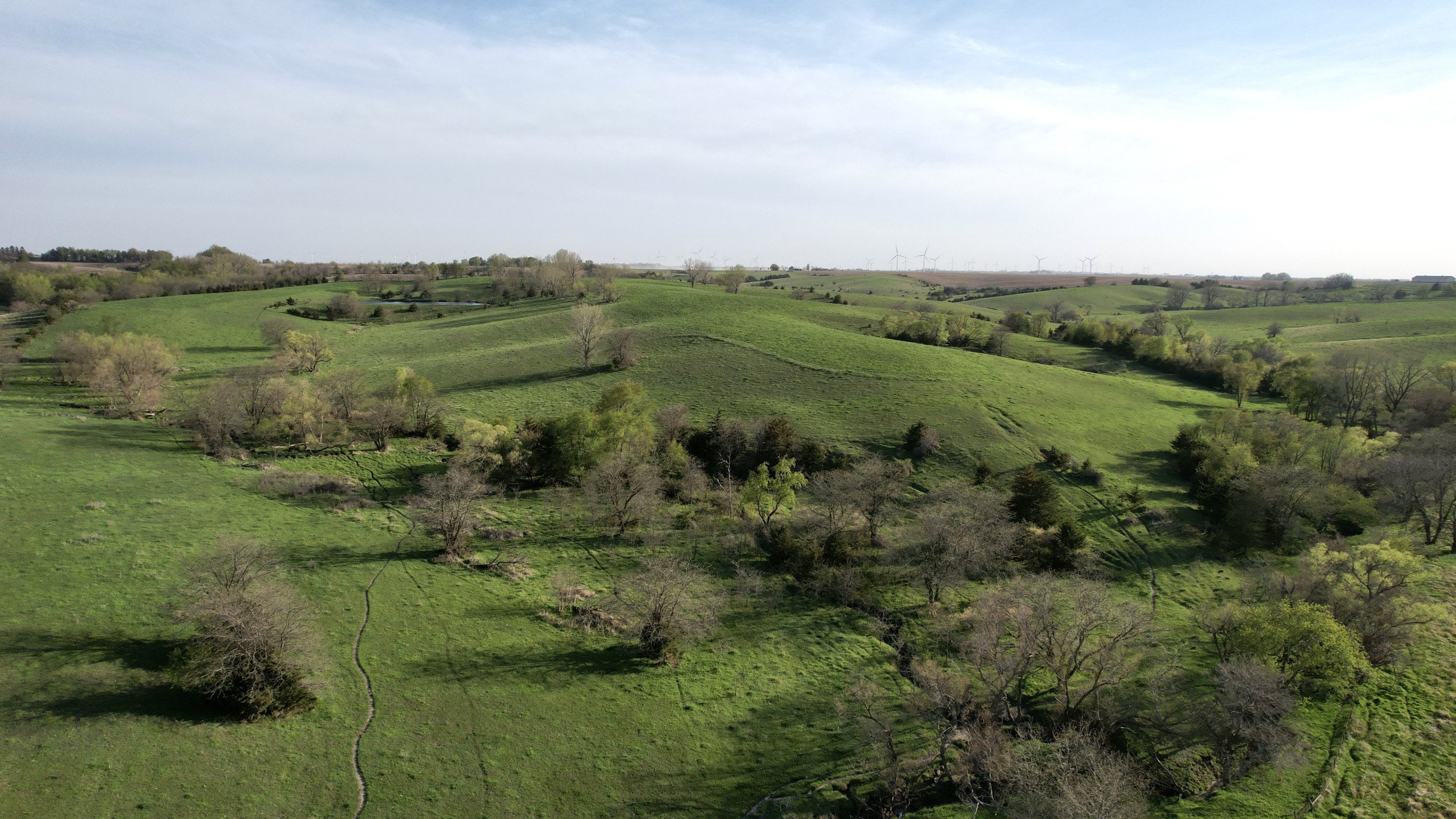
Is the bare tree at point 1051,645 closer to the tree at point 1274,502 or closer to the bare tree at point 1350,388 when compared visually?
the tree at point 1274,502

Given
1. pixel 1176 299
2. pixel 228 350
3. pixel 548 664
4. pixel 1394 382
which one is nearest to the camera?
pixel 548 664

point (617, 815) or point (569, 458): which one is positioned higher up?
point (569, 458)

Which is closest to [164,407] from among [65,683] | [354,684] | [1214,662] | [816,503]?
[65,683]

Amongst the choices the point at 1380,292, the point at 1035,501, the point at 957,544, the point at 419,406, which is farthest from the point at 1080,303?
the point at 419,406

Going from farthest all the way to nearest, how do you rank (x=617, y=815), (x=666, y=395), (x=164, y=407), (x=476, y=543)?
(x=666, y=395) < (x=164, y=407) < (x=476, y=543) < (x=617, y=815)

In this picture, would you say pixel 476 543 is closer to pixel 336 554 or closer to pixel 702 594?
pixel 336 554

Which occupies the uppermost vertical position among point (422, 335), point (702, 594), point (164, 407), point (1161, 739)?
point (422, 335)

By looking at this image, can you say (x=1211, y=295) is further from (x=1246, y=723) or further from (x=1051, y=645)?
(x=1051, y=645)
